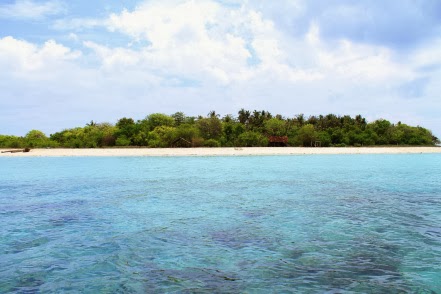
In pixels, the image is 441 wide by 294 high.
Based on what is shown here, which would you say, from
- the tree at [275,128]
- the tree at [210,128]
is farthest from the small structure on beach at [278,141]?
the tree at [210,128]

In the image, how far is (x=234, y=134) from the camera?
3282 inches

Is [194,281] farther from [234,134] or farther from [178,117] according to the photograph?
[178,117]

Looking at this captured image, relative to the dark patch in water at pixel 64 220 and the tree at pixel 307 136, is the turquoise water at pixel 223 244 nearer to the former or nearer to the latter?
the dark patch in water at pixel 64 220

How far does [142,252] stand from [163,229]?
2254mm

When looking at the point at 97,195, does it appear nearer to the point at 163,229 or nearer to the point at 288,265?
the point at 163,229

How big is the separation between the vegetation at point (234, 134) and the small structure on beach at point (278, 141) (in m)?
0.23

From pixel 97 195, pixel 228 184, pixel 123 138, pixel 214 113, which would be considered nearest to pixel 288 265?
pixel 97 195

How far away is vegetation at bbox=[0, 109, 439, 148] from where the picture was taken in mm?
79938

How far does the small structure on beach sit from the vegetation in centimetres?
23

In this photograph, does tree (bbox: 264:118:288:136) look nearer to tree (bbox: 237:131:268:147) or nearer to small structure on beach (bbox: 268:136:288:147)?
small structure on beach (bbox: 268:136:288:147)

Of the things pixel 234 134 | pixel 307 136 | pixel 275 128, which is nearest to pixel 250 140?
pixel 234 134

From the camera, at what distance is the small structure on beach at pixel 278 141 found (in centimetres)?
8316

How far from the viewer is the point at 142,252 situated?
27.5 ft

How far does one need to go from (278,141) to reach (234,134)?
9.91m
